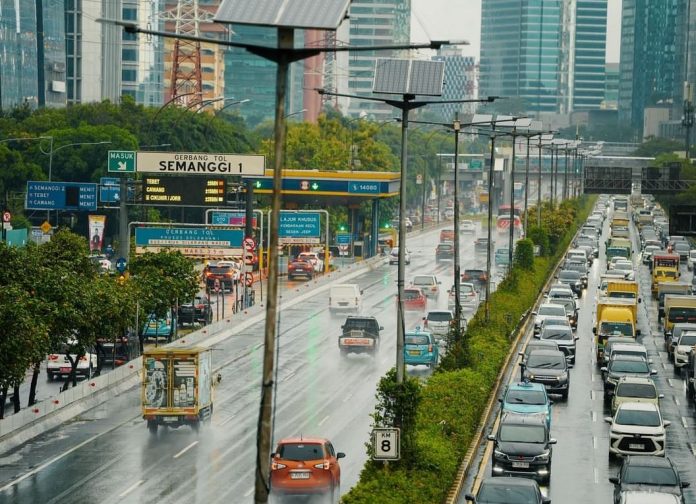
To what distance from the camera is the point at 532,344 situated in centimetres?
5462

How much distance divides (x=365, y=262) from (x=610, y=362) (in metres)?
60.0

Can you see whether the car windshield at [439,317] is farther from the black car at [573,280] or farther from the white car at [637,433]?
the white car at [637,433]

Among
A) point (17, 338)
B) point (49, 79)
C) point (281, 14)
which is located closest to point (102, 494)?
point (17, 338)

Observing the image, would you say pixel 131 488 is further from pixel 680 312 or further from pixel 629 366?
pixel 680 312

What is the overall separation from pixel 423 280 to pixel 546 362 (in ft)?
122

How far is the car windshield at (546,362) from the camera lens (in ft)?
169

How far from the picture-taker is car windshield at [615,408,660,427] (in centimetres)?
3997

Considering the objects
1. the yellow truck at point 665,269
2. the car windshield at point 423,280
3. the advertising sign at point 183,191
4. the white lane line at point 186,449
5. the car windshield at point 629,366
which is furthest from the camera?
the yellow truck at point 665,269

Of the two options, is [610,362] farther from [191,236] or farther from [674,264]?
[674,264]

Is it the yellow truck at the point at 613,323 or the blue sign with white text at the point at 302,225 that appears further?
the blue sign with white text at the point at 302,225

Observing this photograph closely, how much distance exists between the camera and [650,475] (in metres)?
32.3

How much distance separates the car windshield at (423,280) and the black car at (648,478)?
5524 centimetres

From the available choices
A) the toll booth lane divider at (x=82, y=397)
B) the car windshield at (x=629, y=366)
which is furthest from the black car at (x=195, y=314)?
the car windshield at (x=629, y=366)

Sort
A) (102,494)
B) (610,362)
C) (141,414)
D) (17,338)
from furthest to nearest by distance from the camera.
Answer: (610,362)
(141,414)
(17,338)
(102,494)
